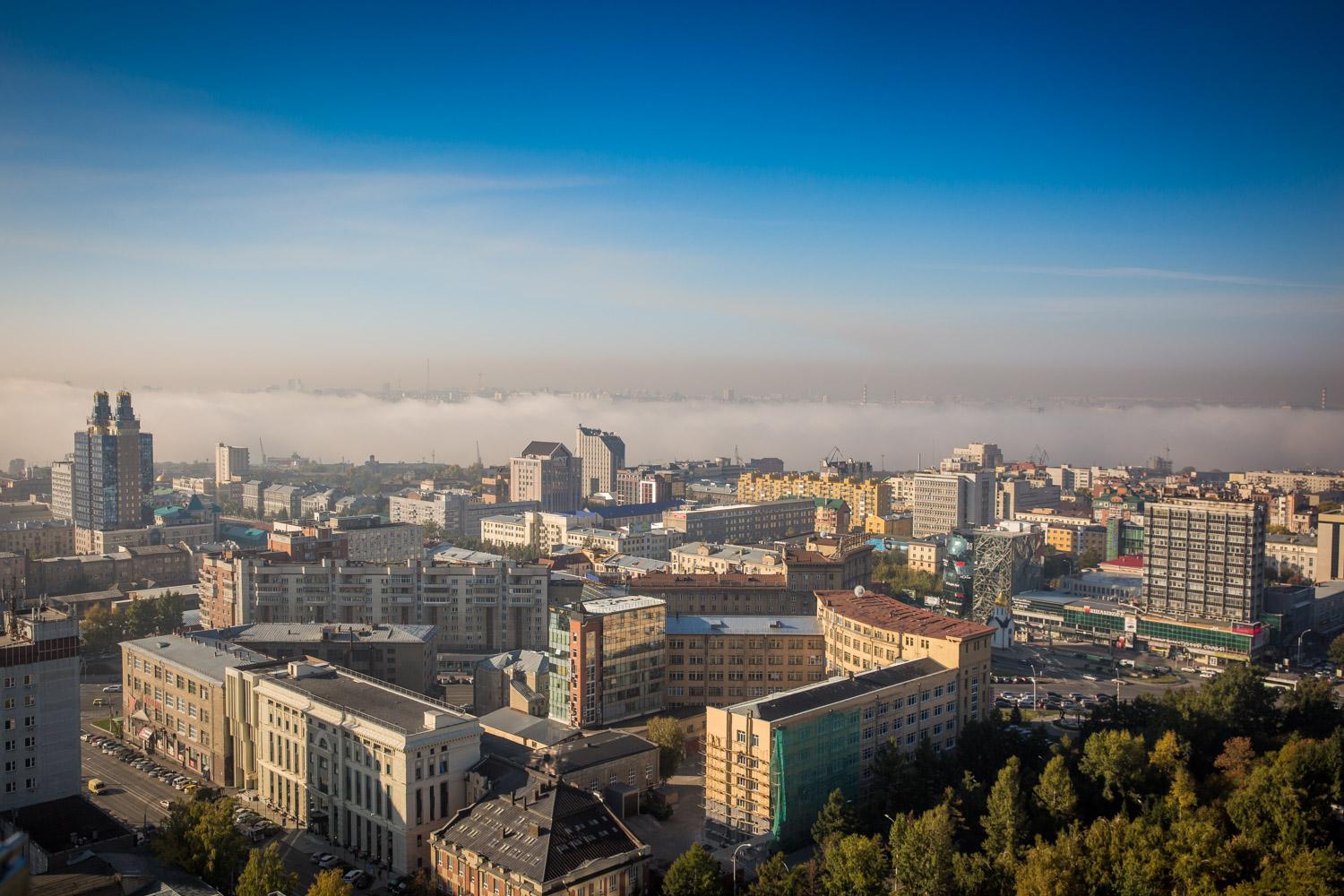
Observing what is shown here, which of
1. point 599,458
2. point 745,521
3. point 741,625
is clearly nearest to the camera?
point 741,625

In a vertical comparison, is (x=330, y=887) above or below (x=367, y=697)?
below

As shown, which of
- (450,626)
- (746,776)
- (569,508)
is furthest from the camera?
(569,508)

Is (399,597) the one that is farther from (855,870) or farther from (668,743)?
(855,870)

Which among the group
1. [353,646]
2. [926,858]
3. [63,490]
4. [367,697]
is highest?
[63,490]

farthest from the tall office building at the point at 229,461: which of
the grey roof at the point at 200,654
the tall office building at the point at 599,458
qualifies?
the grey roof at the point at 200,654

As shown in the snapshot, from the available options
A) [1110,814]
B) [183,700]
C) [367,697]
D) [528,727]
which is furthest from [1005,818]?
[183,700]

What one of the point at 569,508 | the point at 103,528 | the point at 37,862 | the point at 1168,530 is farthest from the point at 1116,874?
the point at 569,508

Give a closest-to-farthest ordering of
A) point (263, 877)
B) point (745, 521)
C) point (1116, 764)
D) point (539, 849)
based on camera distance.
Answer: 1. point (263, 877)
2. point (539, 849)
3. point (1116, 764)
4. point (745, 521)

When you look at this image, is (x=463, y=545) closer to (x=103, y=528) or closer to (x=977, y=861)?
(x=103, y=528)

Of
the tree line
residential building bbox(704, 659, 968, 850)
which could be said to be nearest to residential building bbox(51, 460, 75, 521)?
residential building bbox(704, 659, 968, 850)
